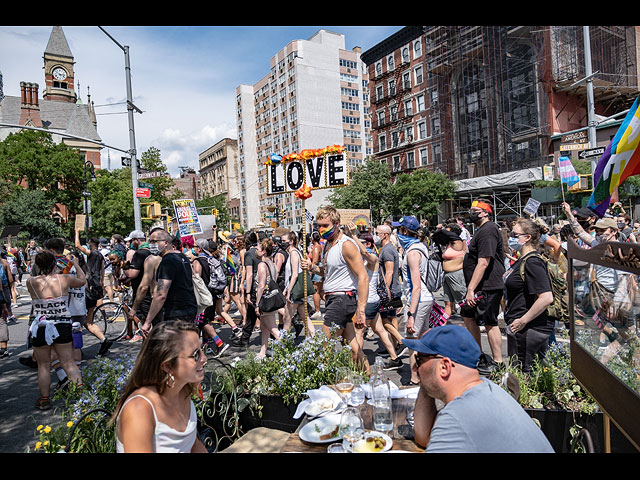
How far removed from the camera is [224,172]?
10506 cm

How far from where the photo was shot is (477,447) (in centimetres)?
183

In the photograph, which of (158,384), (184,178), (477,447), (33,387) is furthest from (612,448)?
(184,178)

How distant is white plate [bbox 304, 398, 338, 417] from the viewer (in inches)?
113

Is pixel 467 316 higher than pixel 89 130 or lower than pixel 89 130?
lower

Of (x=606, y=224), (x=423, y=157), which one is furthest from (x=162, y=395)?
(x=423, y=157)

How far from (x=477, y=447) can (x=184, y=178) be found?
5553 inches

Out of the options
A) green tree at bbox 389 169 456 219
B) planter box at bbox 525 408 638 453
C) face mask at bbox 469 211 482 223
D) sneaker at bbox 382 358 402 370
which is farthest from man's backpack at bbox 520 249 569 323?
green tree at bbox 389 169 456 219

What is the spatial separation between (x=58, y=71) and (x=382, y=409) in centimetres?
9937

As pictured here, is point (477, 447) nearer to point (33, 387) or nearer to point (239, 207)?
Answer: point (33, 387)

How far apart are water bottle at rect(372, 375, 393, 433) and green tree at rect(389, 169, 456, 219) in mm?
35109

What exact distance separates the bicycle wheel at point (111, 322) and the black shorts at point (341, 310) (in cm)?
568

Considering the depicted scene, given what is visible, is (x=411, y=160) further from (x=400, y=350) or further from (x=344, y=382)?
(x=344, y=382)

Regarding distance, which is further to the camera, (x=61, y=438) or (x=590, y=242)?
(x=590, y=242)

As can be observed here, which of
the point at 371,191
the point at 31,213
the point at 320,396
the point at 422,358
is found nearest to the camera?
the point at 422,358
